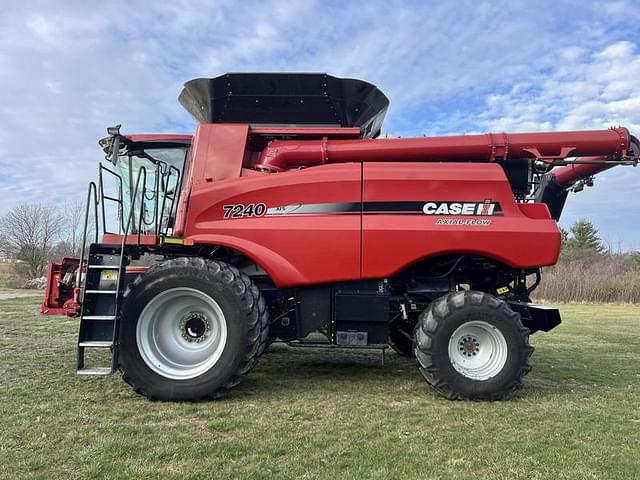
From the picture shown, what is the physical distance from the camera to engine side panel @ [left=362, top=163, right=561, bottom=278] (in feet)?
16.9

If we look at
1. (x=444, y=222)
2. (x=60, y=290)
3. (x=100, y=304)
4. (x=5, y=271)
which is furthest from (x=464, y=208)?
(x=5, y=271)

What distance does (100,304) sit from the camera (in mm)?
5023

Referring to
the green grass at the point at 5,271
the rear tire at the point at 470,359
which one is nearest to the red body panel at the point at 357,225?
the rear tire at the point at 470,359

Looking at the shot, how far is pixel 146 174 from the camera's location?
5.95m

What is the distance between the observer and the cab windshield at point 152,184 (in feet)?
19.2

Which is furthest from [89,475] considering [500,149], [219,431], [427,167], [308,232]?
[500,149]

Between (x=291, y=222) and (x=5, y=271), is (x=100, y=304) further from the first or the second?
(x=5, y=271)

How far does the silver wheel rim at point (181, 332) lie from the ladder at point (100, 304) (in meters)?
0.27

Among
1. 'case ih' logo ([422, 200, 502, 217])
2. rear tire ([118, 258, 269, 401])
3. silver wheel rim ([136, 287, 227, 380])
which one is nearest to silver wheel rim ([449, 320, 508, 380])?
'case ih' logo ([422, 200, 502, 217])

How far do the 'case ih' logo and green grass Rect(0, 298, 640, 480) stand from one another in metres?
1.90

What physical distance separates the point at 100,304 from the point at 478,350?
3881 mm

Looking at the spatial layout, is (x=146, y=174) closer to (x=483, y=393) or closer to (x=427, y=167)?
(x=427, y=167)

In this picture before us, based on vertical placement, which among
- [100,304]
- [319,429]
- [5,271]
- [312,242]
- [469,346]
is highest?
[5,271]

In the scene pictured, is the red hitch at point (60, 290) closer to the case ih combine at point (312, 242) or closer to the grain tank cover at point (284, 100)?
the case ih combine at point (312, 242)
